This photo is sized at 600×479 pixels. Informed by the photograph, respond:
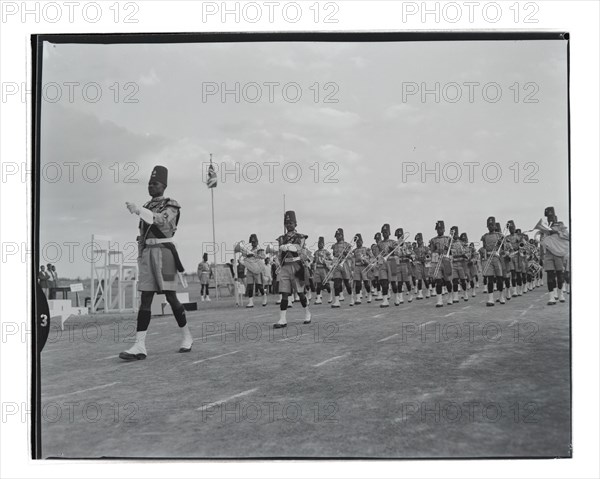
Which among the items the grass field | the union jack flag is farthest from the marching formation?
the union jack flag

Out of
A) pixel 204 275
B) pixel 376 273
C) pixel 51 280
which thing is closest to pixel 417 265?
pixel 376 273

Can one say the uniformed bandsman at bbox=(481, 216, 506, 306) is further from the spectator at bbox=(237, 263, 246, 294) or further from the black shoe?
the black shoe

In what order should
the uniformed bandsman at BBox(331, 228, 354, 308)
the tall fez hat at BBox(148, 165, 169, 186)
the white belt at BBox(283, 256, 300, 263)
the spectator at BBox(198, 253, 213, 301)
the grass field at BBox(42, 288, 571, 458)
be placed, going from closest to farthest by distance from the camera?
the grass field at BBox(42, 288, 571, 458) → the tall fez hat at BBox(148, 165, 169, 186) → the spectator at BBox(198, 253, 213, 301) → the uniformed bandsman at BBox(331, 228, 354, 308) → the white belt at BBox(283, 256, 300, 263)

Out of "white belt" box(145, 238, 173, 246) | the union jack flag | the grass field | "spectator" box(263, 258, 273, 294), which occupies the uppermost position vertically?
the union jack flag

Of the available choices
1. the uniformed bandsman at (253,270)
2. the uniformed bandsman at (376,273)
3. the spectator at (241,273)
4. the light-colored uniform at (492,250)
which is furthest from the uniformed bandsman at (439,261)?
the spectator at (241,273)

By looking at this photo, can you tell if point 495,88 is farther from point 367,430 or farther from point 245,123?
point 367,430

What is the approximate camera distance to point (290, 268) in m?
5.54

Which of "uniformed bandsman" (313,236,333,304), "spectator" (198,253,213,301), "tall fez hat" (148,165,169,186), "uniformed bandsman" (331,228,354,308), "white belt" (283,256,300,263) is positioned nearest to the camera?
"tall fez hat" (148,165,169,186)

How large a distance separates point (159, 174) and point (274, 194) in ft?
3.21

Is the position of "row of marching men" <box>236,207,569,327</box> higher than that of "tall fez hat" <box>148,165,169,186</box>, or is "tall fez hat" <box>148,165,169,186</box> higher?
"tall fez hat" <box>148,165,169,186</box>

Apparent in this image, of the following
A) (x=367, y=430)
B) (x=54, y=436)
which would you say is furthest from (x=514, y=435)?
(x=54, y=436)

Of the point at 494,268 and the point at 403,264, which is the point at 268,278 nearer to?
the point at 403,264

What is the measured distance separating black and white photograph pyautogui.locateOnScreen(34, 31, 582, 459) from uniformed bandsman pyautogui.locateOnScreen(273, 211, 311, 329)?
29 millimetres

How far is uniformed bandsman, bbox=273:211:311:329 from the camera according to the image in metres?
4.98
